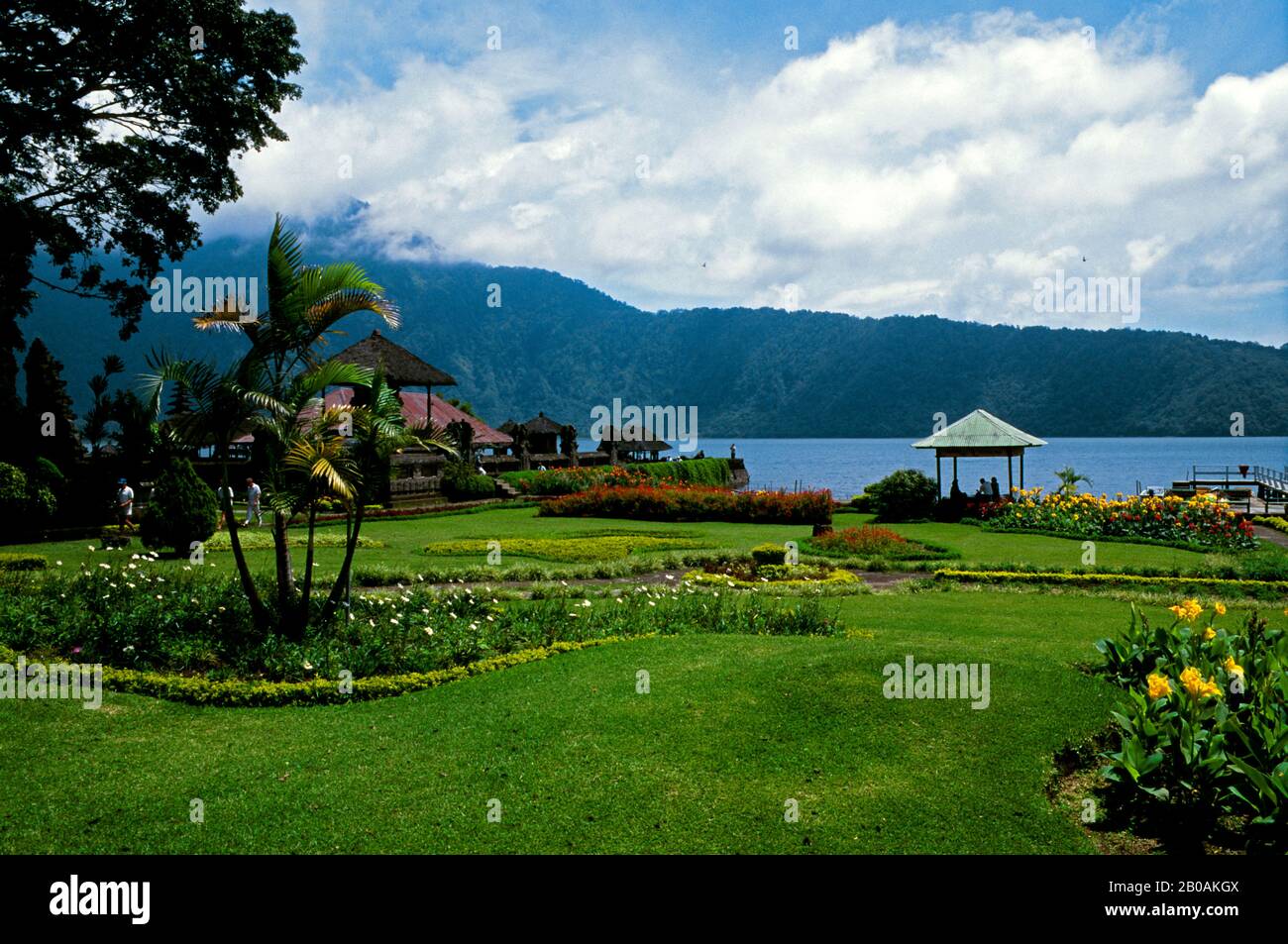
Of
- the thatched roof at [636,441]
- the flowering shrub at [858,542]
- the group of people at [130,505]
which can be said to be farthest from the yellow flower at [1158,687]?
the thatched roof at [636,441]

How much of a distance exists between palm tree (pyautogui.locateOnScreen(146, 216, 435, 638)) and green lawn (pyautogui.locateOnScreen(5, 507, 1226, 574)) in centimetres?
575

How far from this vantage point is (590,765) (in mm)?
5918

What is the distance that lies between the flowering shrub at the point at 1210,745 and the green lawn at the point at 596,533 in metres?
11.5

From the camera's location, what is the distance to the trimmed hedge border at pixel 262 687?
25.1 feet

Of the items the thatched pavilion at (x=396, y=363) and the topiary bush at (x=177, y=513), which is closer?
the topiary bush at (x=177, y=513)

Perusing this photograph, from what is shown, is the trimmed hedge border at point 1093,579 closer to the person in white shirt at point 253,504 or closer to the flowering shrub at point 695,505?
the flowering shrub at point 695,505

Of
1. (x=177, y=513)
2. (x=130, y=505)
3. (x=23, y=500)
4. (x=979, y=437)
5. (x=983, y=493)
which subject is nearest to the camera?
(x=177, y=513)

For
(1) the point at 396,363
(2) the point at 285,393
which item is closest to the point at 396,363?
(1) the point at 396,363

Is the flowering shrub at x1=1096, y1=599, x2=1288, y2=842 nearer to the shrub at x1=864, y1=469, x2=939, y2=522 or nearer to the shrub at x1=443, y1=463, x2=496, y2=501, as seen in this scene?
the shrub at x1=864, y1=469, x2=939, y2=522

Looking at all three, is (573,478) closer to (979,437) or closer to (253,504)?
(253,504)

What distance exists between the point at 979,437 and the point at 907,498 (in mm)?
4688
